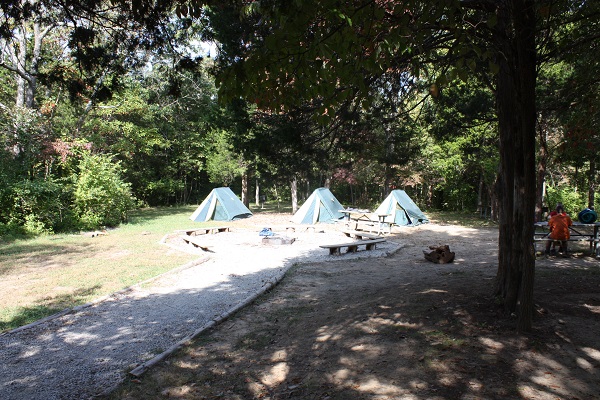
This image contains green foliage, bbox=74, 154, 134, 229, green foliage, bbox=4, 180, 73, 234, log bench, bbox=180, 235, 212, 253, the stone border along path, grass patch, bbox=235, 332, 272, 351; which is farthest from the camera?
green foliage, bbox=74, 154, 134, 229

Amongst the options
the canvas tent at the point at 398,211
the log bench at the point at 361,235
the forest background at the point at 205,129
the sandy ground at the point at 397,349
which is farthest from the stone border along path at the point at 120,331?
the canvas tent at the point at 398,211

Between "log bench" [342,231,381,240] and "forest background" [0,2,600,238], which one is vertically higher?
"forest background" [0,2,600,238]

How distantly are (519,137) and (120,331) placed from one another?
5239 mm

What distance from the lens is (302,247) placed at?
12.3 m

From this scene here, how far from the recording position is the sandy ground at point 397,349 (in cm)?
317

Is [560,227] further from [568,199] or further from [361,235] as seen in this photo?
[568,199]

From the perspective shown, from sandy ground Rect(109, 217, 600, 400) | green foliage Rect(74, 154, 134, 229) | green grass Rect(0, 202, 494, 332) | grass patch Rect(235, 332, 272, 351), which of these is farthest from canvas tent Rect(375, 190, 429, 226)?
grass patch Rect(235, 332, 272, 351)

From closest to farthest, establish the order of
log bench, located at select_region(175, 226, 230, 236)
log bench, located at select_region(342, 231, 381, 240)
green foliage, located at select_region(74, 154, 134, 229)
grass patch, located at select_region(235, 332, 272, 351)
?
grass patch, located at select_region(235, 332, 272, 351), log bench, located at select_region(342, 231, 381, 240), log bench, located at select_region(175, 226, 230, 236), green foliage, located at select_region(74, 154, 134, 229)

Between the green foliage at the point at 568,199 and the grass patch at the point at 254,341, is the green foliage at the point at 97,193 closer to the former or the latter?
the grass patch at the point at 254,341

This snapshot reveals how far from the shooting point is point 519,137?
→ 3926 mm

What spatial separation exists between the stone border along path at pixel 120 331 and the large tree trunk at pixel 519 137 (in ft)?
12.1

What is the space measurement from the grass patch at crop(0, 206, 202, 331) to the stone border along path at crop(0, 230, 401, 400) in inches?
20.5

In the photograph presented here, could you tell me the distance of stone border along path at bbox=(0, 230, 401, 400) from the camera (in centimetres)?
374

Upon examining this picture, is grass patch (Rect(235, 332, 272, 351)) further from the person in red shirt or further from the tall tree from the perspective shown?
the person in red shirt
